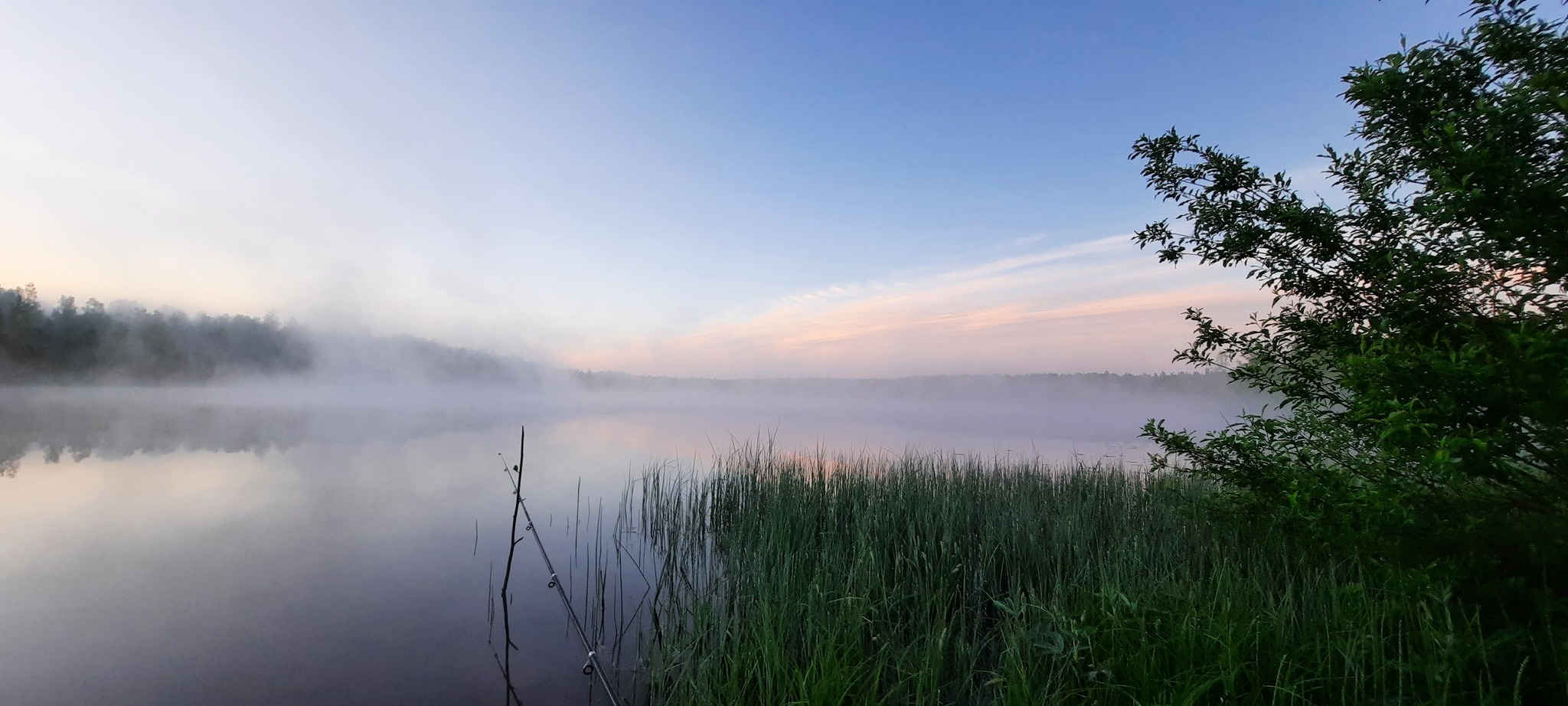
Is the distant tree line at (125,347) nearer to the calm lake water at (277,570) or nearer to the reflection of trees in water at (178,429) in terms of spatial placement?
the reflection of trees in water at (178,429)

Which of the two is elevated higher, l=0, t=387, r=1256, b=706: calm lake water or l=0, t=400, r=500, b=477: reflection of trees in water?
l=0, t=400, r=500, b=477: reflection of trees in water

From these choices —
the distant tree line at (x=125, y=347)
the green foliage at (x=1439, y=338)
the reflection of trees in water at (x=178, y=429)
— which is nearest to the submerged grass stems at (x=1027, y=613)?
the green foliage at (x=1439, y=338)

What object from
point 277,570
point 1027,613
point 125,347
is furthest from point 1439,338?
point 125,347

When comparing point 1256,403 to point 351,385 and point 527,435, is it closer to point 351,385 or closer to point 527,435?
point 527,435

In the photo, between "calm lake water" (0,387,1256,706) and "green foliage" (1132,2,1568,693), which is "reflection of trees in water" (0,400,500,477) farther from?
"green foliage" (1132,2,1568,693)

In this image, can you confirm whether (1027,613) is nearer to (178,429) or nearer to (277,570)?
(277,570)

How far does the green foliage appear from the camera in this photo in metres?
1.69

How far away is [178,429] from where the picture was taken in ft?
58.2

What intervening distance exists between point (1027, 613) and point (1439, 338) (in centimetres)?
225

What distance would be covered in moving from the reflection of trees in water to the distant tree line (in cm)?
1232

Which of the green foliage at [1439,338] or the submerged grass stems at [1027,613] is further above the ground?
the green foliage at [1439,338]

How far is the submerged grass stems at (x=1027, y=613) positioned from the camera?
6.32 feet

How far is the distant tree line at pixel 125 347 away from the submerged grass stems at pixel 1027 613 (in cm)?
5657

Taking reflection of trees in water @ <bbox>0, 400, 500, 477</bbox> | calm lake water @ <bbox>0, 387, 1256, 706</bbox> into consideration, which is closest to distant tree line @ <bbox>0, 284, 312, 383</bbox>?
reflection of trees in water @ <bbox>0, 400, 500, 477</bbox>
